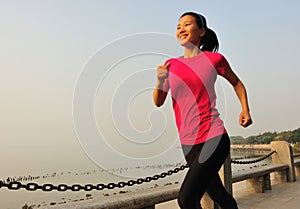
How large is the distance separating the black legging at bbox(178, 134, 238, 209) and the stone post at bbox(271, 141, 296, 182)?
17.2 feet

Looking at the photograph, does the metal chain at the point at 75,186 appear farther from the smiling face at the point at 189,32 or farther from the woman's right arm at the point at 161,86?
the smiling face at the point at 189,32

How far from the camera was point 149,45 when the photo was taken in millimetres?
2398

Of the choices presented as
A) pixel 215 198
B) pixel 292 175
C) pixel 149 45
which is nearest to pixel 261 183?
pixel 292 175

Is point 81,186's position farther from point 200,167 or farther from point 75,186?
point 200,167

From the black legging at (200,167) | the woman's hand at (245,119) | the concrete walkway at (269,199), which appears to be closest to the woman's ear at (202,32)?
the woman's hand at (245,119)

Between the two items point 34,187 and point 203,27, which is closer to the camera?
point 34,187

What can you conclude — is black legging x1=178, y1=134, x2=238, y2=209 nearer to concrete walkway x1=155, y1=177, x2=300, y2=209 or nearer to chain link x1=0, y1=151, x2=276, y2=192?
chain link x1=0, y1=151, x2=276, y2=192

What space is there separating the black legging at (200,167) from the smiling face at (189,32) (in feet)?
2.36

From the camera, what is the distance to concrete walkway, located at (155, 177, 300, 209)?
402 centimetres

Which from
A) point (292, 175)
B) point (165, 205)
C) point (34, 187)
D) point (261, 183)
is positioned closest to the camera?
point (34, 187)

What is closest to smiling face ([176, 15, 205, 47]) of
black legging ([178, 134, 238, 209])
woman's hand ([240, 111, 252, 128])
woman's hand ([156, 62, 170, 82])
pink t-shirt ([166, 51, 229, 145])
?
pink t-shirt ([166, 51, 229, 145])

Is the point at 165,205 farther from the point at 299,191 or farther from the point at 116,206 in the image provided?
the point at 299,191

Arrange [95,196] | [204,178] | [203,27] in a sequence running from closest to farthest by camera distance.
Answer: [204,178]
[203,27]
[95,196]

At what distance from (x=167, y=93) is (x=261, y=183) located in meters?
3.81
